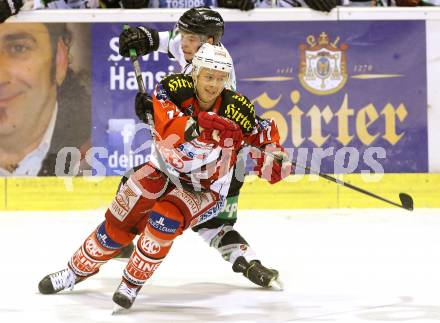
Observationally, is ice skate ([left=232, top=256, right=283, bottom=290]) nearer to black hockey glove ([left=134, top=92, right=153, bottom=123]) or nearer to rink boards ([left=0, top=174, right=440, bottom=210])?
black hockey glove ([left=134, top=92, right=153, bottom=123])

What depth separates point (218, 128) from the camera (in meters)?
3.55

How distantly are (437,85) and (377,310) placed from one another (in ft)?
10.3

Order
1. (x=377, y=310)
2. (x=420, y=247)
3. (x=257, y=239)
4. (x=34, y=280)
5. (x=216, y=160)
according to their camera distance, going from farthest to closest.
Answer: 1. (x=257, y=239)
2. (x=420, y=247)
3. (x=34, y=280)
4. (x=216, y=160)
5. (x=377, y=310)

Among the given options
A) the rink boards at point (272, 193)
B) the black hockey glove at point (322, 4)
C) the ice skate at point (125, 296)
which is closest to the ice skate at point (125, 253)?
the ice skate at point (125, 296)

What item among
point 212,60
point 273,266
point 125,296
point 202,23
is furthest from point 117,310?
point 202,23

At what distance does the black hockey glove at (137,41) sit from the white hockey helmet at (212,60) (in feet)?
2.88

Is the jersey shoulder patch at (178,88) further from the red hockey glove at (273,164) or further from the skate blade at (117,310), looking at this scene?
the skate blade at (117,310)

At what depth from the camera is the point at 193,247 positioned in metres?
5.03

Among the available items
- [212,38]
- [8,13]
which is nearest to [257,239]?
[212,38]

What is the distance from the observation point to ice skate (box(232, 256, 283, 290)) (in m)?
3.94

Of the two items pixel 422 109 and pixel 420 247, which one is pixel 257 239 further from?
pixel 422 109

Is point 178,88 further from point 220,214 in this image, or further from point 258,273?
point 258,273

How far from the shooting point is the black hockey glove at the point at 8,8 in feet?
19.9

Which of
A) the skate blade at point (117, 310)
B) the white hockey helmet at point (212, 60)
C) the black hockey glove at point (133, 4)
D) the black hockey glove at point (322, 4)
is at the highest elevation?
the black hockey glove at point (133, 4)
